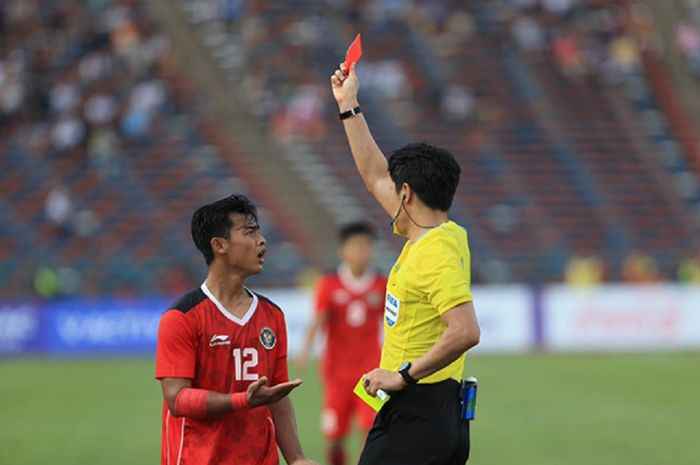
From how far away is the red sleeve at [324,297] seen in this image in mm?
11312

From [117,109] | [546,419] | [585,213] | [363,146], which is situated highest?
[117,109]

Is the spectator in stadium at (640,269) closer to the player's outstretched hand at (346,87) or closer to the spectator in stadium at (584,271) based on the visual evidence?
the spectator in stadium at (584,271)

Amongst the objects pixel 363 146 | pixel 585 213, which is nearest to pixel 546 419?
pixel 363 146

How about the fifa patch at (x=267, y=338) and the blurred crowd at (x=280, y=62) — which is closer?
the fifa patch at (x=267, y=338)

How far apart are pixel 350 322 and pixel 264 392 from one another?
6036 mm

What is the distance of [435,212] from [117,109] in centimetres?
2493

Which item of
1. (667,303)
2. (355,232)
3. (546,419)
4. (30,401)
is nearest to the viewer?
(355,232)

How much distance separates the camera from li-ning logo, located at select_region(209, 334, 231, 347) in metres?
5.59

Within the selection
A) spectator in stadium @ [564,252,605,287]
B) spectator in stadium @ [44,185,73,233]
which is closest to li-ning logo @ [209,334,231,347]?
spectator in stadium @ [564,252,605,287]

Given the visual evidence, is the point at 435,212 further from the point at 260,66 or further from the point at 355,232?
the point at 260,66

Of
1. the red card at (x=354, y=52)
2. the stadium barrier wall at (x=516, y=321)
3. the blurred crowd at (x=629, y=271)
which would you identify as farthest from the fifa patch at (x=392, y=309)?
the blurred crowd at (x=629, y=271)

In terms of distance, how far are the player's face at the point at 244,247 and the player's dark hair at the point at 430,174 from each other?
29.3 inches

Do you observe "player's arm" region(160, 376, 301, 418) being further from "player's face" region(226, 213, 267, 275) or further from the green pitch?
the green pitch

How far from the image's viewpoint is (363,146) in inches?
249
